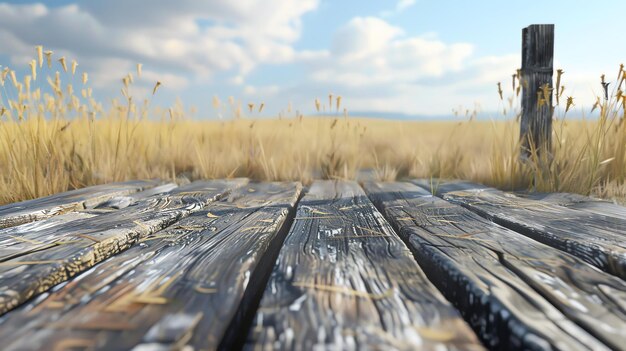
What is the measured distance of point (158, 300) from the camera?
0.76 metres

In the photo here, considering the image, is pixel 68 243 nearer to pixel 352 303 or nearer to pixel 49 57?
pixel 352 303

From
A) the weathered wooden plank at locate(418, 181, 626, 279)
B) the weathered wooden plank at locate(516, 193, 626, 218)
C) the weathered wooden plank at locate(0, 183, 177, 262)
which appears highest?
the weathered wooden plank at locate(0, 183, 177, 262)

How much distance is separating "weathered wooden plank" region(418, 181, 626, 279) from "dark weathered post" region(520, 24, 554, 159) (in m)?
1.01

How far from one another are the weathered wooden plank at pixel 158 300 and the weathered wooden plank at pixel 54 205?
0.81 metres

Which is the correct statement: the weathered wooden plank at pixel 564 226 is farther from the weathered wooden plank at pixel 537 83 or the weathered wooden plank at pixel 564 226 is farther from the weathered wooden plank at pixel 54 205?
the weathered wooden plank at pixel 54 205

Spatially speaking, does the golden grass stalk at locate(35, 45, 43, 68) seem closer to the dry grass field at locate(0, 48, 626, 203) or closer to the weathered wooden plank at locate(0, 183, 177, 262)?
the dry grass field at locate(0, 48, 626, 203)

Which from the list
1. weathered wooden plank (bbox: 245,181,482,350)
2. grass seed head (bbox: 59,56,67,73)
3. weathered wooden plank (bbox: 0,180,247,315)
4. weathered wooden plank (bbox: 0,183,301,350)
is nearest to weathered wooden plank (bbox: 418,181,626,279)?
weathered wooden plank (bbox: 245,181,482,350)

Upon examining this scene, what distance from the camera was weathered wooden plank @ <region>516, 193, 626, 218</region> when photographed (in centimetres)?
167

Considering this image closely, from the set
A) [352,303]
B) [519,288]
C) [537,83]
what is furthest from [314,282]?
[537,83]

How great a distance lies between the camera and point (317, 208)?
1744 millimetres

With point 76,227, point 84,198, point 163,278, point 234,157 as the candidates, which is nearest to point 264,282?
point 163,278

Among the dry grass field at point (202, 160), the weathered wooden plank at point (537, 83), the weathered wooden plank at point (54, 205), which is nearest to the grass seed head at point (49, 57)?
the dry grass field at point (202, 160)

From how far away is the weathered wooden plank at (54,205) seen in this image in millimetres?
1633

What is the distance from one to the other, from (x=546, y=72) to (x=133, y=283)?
302cm
